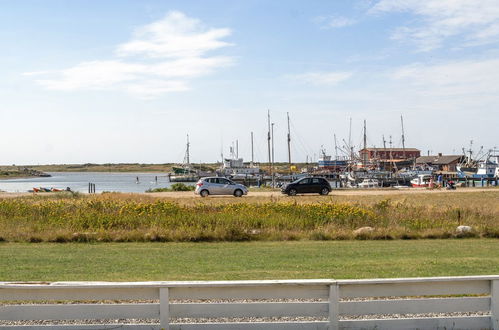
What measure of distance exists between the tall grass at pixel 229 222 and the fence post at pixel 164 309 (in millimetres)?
12912

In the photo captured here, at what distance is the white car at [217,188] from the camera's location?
44.9 metres

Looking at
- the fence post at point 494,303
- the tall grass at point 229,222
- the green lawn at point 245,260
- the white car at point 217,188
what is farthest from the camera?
the white car at point 217,188

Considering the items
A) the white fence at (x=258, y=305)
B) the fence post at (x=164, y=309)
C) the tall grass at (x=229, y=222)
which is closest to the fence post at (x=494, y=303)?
the white fence at (x=258, y=305)

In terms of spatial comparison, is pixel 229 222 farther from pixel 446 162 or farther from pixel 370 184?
pixel 446 162

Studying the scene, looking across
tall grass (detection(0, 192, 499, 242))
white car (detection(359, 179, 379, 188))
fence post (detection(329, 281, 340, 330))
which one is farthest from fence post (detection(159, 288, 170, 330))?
white car (detection(359, 179, 379, 188))

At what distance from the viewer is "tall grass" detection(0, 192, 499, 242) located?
22.0m

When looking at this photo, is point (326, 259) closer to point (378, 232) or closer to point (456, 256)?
point (456, 256)

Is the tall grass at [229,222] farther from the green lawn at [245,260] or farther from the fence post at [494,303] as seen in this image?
the fence post at [494,303]

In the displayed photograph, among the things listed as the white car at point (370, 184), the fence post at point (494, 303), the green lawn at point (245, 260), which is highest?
the fence post at point (494, 303)

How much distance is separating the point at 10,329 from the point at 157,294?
7.15ft

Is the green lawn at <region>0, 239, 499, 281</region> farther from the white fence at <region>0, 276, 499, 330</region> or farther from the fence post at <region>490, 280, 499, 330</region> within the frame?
the fence post at <region>490, 280, 499, 330</region>

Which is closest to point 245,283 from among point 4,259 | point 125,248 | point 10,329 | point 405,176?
point 10,329

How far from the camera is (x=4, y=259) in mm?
16797

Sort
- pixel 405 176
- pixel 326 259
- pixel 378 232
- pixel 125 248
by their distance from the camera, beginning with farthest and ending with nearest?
pixel 405 176 < pixel 378 232 < pixel 125 248 < pixel 326 259
